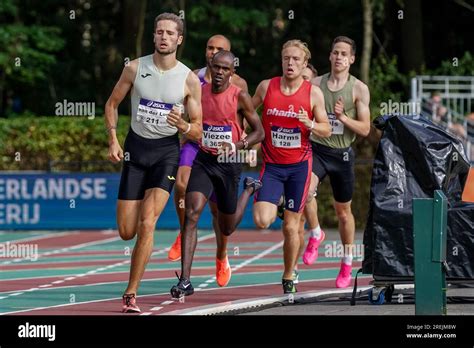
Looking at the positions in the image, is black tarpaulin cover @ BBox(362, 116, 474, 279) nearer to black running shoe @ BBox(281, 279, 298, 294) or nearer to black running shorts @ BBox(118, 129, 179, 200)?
black running shoe @ BBox(281, 279, 298, 294)

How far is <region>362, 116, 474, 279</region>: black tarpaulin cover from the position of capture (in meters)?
13.4

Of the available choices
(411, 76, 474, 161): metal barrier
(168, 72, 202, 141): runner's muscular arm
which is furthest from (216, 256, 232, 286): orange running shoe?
(411, 76, 474, 161): metal barrier

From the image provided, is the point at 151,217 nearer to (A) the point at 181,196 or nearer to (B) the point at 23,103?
(A) the point at 181,196

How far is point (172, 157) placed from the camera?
42.9 ft

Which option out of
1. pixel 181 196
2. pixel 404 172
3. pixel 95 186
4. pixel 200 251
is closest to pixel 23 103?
pixel 95 186

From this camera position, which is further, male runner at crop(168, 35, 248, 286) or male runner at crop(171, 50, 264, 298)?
male runner at crop(168, 35, 248, 286)

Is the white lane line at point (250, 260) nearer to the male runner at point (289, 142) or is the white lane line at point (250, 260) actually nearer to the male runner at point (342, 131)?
the male runner at point (342, 131)

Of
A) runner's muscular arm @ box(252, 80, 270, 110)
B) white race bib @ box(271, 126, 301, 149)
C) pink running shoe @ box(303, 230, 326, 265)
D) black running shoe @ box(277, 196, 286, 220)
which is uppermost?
runner's muscular arm @ box(252, 80, 270, 110)

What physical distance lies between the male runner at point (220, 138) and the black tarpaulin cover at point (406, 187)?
4.54 ft

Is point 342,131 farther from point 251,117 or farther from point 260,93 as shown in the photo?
point 251,117

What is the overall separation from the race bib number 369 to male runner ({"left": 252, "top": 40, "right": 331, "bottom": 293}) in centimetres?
191

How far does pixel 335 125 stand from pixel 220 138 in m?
1.83
